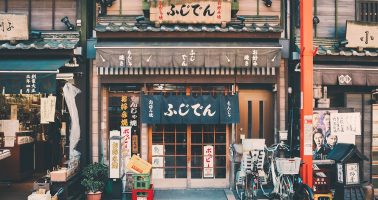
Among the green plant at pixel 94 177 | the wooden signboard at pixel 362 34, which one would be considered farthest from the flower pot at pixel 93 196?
the wooden signboard at pixel 362 34

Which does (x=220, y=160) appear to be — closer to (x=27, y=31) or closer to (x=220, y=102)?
(x=220, y=102)

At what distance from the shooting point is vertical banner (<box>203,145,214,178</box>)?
12227 millimetres

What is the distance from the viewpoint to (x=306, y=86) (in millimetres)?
10750

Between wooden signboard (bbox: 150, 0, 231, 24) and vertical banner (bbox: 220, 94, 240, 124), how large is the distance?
2.52 metres

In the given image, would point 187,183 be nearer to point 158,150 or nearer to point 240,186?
point 158,150

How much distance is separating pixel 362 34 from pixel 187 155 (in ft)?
23.2

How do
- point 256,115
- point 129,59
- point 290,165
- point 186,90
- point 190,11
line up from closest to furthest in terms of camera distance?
point 290,165
point 129,59
point 190,11
point 186,90
point 256,115

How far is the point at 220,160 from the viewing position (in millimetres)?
12297

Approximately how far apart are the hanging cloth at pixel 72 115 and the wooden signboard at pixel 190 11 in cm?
340

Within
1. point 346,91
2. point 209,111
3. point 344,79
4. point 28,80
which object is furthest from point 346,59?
point 28,80

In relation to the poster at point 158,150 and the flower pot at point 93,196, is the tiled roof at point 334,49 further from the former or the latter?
the flower pot at point 93,196

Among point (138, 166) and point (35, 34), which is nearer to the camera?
point (138, 166)

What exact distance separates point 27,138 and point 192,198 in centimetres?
717

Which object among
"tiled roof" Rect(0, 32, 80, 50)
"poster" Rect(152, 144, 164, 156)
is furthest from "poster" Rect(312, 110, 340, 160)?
"tiled roof" Rect(0, 32, 80, 50)
